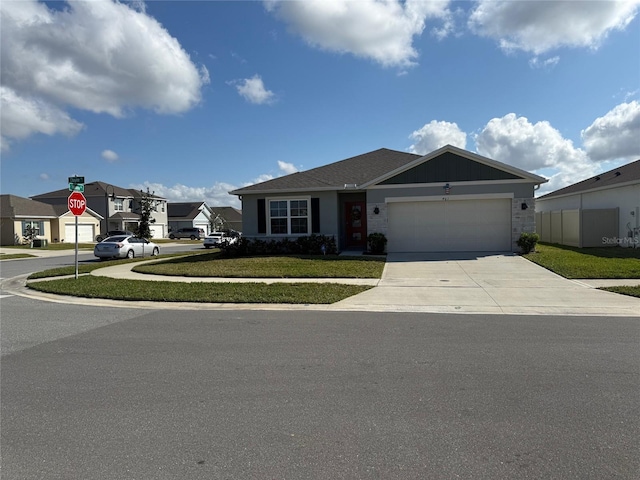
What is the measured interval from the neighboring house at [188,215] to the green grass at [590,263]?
194ft

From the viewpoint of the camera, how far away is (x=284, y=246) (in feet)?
65.1

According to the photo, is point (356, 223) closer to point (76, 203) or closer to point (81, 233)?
point (76, 203)

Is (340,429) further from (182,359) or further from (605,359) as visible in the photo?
(605,359)

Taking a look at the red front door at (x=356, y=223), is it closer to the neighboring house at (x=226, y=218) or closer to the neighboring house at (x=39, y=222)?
the neighboring house at (x=39, y=222)

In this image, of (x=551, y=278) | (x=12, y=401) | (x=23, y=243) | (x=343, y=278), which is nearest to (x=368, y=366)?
(x=12, y=401)

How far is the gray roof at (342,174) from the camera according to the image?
1994 cm

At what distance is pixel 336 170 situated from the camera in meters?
22.2

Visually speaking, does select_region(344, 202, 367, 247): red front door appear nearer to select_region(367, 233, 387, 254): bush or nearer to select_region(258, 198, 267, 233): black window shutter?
select_region(367, 233, 387, 254): bush

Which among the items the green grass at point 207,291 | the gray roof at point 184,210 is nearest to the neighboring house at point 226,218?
the gray roof at point 184,210

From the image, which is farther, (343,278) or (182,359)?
(343,278)

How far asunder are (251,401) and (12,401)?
94.8 inches

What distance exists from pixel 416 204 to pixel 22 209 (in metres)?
40.3

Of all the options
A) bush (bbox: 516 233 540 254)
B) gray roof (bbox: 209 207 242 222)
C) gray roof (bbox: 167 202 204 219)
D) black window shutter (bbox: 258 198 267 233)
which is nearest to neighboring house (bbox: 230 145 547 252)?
black window shutter (bbox: 258 198 267 233)

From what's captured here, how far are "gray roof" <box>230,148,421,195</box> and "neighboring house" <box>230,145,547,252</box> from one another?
0.05 m
